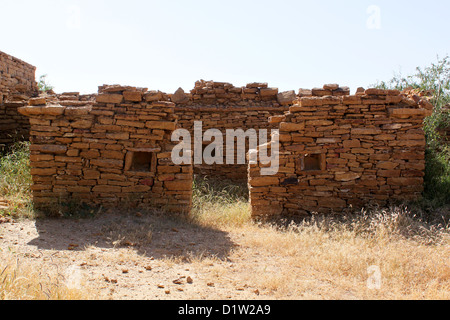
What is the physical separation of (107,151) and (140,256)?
2.49 m

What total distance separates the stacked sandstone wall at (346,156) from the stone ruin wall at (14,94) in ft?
22.1

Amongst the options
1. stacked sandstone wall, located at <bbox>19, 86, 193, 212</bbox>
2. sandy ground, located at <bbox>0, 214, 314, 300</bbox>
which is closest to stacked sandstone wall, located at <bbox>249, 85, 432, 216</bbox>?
sandy ground, located at <bbox>0, 214, 314, 300</bbox>

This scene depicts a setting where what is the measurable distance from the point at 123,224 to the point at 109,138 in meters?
1.64

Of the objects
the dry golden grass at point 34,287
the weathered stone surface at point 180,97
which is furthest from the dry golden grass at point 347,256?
the weathered stone surface at point 180,97

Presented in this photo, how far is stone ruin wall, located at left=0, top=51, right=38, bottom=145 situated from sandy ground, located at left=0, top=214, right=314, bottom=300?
190 inches

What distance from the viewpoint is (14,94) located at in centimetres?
1054

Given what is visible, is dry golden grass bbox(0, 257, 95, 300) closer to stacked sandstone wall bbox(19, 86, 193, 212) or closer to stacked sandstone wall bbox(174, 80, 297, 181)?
stacked sandstone wall bbox(19, 86, 193, 212)

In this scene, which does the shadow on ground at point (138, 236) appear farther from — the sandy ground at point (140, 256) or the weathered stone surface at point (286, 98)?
the weathered stone surface at point (286, 98)

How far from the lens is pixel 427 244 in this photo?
16.3 feet

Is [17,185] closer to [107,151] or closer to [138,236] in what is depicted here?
[107,151]
